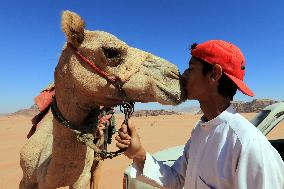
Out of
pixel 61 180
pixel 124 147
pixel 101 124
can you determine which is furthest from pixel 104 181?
pixel 124 147

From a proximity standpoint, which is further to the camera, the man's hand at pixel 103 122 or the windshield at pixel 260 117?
the man's hand at pixel 103 122

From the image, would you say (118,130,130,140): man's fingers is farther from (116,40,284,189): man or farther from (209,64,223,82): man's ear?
(209,64,223,82): man's ear

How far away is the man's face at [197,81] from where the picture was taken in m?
2.23

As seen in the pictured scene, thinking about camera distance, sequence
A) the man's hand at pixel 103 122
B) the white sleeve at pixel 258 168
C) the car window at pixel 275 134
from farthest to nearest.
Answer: the car window at pixel 275 134, the man's hand at pixel 103 122, the white sleeve at pixel 258 168

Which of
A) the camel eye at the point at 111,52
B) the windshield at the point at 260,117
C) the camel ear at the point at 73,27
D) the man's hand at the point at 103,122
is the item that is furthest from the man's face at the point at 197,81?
the man's hand at the point at 103,122

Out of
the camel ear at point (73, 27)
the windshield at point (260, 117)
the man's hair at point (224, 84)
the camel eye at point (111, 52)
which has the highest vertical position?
the camel ear at point (73, 27)

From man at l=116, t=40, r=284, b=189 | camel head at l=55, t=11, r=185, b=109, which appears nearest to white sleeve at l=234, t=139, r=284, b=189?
man at l=116, t=40, r=284, b=189

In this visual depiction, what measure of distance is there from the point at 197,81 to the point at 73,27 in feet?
4.19

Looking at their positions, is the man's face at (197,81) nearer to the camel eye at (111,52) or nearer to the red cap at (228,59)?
the red cap at (228,59)

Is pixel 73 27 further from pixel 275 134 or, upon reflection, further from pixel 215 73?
pixel 275 134

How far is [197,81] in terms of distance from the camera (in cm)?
226

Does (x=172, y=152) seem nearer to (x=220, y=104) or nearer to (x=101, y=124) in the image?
(x=101, y=124)

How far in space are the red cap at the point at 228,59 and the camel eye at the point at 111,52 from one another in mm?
986

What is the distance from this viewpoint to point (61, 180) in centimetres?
370
